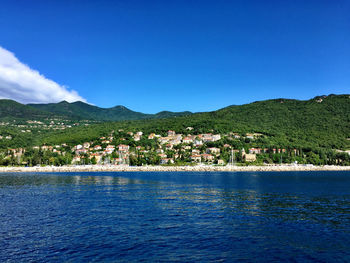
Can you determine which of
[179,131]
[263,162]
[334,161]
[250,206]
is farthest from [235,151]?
[250,206]

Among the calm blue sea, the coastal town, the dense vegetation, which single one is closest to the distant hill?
the dense vegetation

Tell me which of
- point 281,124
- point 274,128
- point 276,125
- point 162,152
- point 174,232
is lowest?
point 174,232

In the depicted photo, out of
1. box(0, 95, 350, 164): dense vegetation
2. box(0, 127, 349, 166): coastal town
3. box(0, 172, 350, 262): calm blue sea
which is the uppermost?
box(0, 95, 350, 164): dense vegetation

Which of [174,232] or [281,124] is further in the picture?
[281,124]

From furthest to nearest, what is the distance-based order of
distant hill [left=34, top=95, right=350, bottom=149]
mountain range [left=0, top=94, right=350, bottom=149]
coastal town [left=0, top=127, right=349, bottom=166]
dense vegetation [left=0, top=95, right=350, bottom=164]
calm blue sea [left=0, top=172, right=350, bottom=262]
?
mountain range [left=0, top=94, right=350, bottom=149] < distant hill [left=34, top=95, right=350, bottom=149] < dense vegetation [left=0, top=95, right=350, bottom=164] < coastal town [left=0, top=127, right=349, bottom=166] < calm blue sea [left=0, top=172, right=350, bottom=262]

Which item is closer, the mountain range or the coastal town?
the coastal town

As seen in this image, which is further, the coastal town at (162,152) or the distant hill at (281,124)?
the distant hill at (281,124)

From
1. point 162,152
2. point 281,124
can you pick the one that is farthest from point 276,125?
point 162,152

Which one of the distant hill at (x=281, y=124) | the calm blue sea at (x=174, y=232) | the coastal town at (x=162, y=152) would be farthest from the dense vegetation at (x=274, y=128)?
the calm blue sea at (x=174, y=232)

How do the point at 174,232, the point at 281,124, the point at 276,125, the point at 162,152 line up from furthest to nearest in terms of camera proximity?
the point at 281,124, the point at 276,125, the point at 162,152, the point at 174,232

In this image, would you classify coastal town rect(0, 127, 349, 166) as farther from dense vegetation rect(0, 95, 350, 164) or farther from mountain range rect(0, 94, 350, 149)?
mountain range rect(0, 94, 350, 149)

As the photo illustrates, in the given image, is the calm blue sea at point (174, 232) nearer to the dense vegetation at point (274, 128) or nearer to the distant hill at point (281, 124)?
the dense vegetation at point (274, 128)

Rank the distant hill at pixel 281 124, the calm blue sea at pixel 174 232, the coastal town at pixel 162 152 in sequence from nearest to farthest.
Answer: the calm blue sea at pixel 174 232 → the coastal town at pixel 162 152 → the distant hill at pixel 281 124

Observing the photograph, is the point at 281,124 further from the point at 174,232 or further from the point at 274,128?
the point at 174,232
